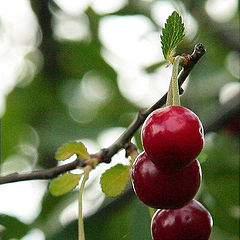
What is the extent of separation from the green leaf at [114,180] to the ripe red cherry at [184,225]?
0.18 m

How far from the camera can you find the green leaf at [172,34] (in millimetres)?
1238

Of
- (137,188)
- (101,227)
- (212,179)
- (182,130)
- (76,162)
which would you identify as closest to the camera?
(182,130)

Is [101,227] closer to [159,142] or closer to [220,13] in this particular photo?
[159,142]

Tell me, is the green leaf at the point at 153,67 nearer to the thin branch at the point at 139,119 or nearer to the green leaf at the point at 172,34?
the thin branch at the point at 139,119

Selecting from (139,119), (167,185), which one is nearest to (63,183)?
A: (139,119)

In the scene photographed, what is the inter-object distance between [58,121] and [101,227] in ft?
2.58

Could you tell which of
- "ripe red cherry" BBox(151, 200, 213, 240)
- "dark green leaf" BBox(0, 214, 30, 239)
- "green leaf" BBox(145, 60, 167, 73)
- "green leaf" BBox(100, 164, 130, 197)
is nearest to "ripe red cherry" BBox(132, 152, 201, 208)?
"ripe red cherry" BBox(151, 200, 213, 240)

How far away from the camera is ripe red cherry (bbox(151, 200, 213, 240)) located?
1296mm

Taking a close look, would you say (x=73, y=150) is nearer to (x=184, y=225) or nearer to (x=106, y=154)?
(x=106, y=154)

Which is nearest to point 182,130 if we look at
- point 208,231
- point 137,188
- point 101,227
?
point 137,188

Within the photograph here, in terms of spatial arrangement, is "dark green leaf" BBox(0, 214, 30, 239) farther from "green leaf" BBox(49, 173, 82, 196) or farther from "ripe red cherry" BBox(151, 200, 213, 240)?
"ripe red cherry" BBox(151, 200, 213, 240)

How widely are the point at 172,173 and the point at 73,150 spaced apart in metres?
0.40

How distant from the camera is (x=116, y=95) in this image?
2951mm

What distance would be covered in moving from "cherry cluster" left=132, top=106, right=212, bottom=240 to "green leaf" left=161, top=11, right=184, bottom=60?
18 centimetres
